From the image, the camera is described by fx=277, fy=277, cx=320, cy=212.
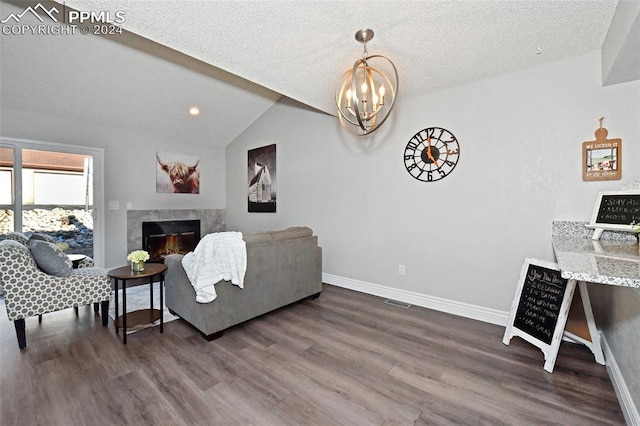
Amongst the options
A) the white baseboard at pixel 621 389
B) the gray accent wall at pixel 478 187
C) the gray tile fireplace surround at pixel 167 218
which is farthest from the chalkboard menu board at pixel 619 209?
the gray tile fireplace surround at pixel 167 218

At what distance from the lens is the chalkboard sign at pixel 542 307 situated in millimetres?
2055

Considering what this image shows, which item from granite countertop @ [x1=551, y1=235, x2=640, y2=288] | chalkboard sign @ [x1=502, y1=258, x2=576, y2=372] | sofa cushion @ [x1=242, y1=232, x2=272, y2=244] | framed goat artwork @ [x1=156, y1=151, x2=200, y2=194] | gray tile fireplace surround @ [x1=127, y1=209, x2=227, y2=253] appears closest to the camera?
granite countertop @ [x1=551, y1=235, x2=640, y2=288]

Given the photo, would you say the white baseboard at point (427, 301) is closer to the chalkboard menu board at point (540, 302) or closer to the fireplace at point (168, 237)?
the chalkboard menu board at point (540, 302)

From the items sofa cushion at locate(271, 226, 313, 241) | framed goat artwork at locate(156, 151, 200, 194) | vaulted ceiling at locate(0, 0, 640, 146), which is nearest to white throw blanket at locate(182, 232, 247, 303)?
sofa cushion at locate(271, 226, 313, 241)

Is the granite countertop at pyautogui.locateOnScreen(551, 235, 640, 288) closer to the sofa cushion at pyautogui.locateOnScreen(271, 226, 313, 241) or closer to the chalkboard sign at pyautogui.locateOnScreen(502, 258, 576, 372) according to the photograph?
the chalkboard sign at pyautogui.locateOnScreen(502, 258, 576, 372)

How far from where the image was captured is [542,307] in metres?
2.23

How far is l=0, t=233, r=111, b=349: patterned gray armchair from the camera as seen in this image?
219cm

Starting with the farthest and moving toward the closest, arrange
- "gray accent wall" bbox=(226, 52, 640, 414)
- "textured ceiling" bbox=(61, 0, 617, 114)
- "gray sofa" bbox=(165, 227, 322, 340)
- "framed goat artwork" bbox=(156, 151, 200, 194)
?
1. "framed goat artwork" bbox=(156, 151, 200, 194)
2. "gray sofa" bbox=(165, 227, 322, 340)
3. "gray accent wall" bbox=(226, 52, 640, 414)
4. "textured ceiling" bbox=(61, 0, 617, 114)

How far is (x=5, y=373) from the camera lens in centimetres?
194

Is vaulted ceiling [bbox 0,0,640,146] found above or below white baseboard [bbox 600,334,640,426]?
above

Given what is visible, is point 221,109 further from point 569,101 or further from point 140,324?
point 569,101

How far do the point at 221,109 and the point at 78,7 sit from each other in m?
3.09

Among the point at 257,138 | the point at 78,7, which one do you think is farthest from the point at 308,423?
the point at 257,138

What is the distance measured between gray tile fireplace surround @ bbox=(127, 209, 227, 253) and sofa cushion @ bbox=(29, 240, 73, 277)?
2.34 meters
